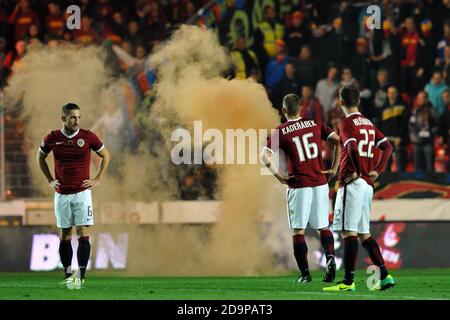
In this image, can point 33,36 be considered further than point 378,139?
Yes

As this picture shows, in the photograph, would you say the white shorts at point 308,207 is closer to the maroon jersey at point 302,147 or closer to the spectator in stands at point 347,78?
the maroon jersey at point 302,147

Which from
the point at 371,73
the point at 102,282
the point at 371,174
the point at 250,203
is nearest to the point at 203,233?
the point at 250,203

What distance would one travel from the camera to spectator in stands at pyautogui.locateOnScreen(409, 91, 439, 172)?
2002 centimetres

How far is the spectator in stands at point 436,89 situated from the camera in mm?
20953

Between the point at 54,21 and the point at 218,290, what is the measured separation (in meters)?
11.1

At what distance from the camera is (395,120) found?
20594mm

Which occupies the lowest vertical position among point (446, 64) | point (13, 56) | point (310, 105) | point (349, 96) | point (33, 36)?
point (349, 96)

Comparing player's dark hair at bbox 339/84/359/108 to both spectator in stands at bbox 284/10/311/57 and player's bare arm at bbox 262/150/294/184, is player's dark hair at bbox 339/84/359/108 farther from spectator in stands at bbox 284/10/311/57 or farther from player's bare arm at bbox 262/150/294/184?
spectator in stands at bbox 284/10/311/57

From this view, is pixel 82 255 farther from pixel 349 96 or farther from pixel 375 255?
pixel 349 96

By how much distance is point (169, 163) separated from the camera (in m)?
18.6

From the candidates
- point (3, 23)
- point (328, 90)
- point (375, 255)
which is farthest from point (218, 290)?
point (3, 23)

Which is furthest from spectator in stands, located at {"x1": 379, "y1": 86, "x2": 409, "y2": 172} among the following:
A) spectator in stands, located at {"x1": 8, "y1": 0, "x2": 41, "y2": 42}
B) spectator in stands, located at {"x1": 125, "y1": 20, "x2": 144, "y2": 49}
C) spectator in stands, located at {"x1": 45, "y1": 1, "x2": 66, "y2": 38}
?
spectator in stands, located at {"x1": 8, "y1": 0, "x2": 41, "y2": 42}

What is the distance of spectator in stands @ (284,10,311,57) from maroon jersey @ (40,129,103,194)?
9175mm
